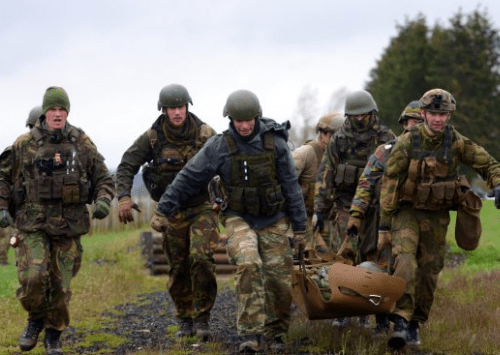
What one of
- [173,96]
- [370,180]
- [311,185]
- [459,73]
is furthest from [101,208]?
[459,73]

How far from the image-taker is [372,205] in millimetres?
9117

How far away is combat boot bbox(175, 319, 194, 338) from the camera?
9094 millimetres

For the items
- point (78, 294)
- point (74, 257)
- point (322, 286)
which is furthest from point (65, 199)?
point (78, 294)

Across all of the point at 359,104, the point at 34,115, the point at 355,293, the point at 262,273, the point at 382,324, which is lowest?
the point at 382,324

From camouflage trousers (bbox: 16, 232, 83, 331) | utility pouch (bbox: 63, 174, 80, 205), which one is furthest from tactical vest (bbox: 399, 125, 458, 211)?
camouflage trousers (bbox: 16, 232, 83, 331)

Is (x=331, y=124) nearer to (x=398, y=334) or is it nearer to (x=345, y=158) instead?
(x=345, y=158)

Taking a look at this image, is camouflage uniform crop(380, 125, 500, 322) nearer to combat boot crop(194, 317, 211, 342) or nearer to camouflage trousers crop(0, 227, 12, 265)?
combat boot crop(194, 317, 211, 342)

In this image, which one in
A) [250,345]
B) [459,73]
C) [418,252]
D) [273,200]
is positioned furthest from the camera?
[459,73]

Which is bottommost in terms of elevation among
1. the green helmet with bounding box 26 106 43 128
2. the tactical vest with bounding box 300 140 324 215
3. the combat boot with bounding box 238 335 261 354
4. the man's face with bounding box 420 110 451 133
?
the combat boot with bounding box 238 335 261 354

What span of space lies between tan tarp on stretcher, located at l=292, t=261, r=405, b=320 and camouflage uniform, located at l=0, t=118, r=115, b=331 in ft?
7.48

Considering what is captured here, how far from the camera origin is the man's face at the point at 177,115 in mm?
9008

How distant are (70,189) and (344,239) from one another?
3.20 m

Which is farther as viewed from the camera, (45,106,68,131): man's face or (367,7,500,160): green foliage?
(367,7,500,160): green foliage

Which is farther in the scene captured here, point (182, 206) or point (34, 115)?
point (34, 115)
